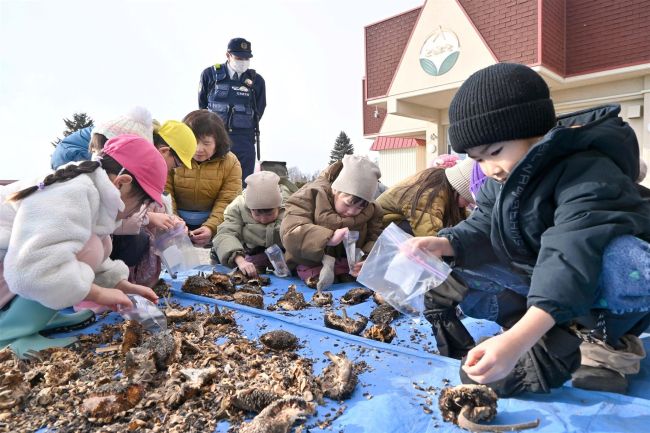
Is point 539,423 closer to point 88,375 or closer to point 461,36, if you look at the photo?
point 88,375

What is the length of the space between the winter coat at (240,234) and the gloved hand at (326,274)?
24.6 inches

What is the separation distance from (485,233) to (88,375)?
1.68 meters

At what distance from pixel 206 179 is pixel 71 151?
1524mm

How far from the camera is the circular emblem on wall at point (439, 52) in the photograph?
938 cm

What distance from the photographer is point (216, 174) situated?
14.8ft

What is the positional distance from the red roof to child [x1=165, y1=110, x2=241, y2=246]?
11074 millimetres

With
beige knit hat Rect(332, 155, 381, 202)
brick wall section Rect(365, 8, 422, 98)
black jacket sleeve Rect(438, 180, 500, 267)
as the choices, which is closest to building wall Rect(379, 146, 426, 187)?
brick wall section Rect(365, 8, 422, 98)

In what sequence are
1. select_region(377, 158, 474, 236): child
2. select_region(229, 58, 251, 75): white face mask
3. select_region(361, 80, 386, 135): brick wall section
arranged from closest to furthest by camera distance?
select_region(377, 158, 474, 236): child, select_region(229, 58, 251, 75): white face mask, select_region(361, 80, 386, 135): brick wall section

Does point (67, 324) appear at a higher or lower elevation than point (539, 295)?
lower

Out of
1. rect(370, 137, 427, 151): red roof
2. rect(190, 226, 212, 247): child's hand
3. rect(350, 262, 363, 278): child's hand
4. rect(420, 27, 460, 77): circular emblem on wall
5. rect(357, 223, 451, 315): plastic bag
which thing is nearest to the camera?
rect(357, 223, 451, 315): plastic bag

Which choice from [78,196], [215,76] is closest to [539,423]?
[78,196]

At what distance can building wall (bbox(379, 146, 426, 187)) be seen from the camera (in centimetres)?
1515

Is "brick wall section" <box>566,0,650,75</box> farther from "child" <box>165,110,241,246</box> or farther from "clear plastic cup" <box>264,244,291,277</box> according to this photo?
"clear plastic cup" <box>264,244,291,277</box>

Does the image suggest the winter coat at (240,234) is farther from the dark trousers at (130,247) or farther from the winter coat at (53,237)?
the winter coat at (53,237)
